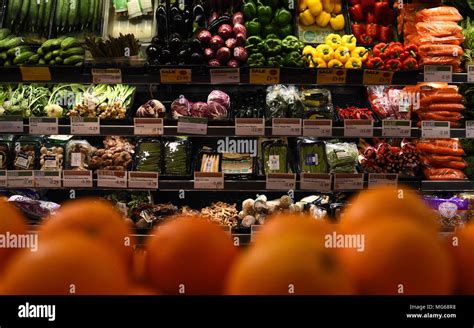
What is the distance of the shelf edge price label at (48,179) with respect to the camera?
12.2 ft

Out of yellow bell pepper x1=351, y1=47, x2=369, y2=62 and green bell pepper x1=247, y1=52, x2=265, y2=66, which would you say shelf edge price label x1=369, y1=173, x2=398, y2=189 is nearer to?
yellow bell pepper x1=351, y1=47, x2=369, y2=62

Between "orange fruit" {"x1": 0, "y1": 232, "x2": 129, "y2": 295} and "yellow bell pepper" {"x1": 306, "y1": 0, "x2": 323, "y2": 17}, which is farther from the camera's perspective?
"yellow bell pepper" {"x1": 306, "y1": 0, "x2": 323, "y2": 17}

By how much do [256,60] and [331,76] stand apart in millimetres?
500

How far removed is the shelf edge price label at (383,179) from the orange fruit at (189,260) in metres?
2.95

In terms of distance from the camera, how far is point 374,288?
0.86 meters

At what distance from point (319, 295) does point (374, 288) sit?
12 cm

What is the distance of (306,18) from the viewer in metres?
4.08

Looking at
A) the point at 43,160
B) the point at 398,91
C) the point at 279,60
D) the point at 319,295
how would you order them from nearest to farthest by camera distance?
1. the point at 319,295
2. the point at 279,60
3. the point at 43,160
4. the point at 398,91

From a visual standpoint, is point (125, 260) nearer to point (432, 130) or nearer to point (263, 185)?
point (263, 185)

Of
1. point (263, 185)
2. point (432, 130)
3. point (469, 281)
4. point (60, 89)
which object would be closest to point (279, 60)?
point (263, 185)

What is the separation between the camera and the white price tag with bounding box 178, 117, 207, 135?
363 cm

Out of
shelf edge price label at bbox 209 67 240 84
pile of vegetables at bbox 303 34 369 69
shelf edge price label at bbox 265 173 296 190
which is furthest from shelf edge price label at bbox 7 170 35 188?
pile of vegetables at bbox 303 34 369 69

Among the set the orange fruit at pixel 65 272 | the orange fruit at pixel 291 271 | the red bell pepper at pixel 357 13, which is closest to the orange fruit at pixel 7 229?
the orange fruit at pixel 65 272

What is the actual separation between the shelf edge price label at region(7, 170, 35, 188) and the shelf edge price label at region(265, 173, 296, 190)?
160 centimetres
